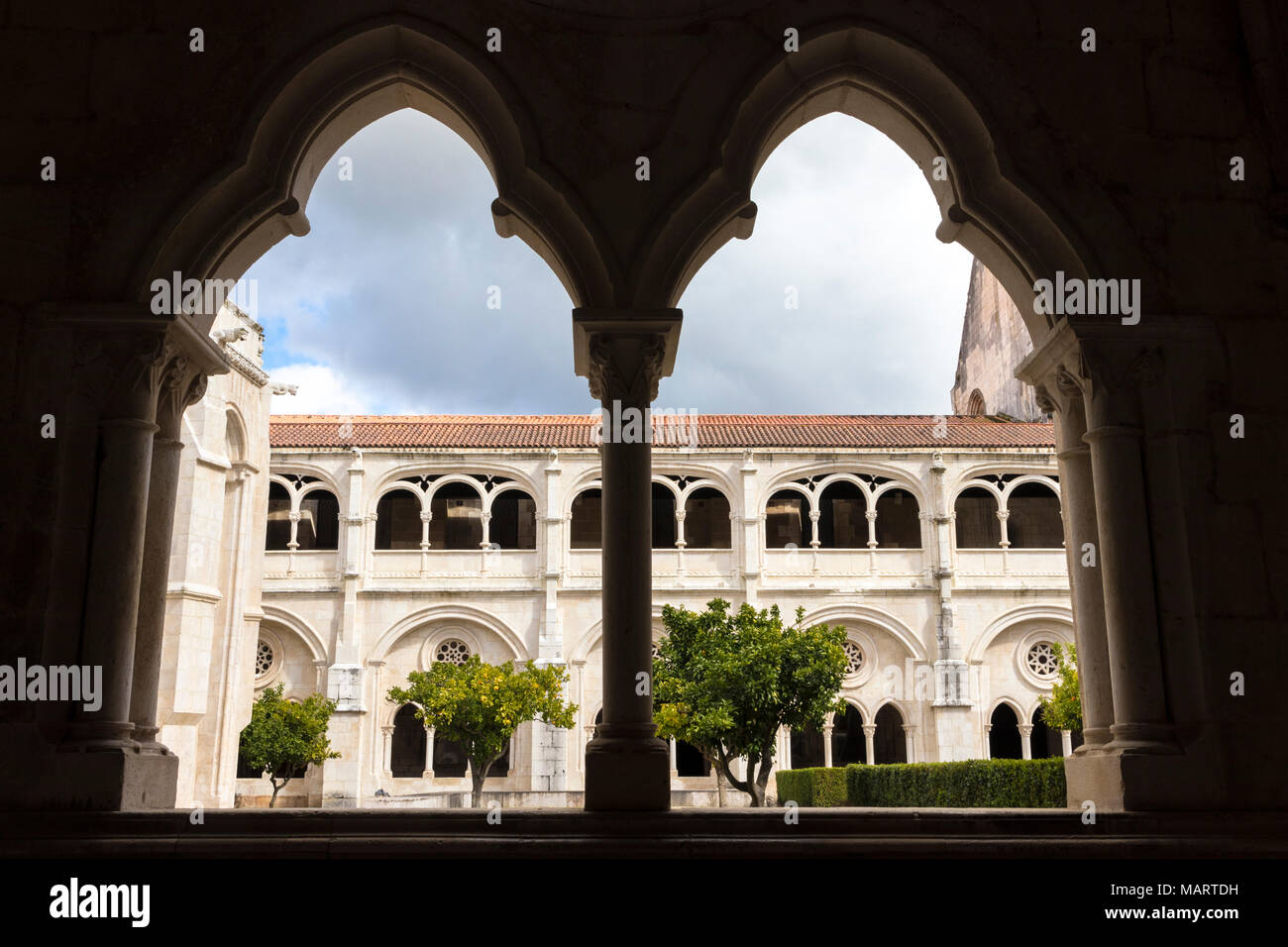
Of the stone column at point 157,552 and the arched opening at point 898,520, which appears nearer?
the stone column at point 157,552

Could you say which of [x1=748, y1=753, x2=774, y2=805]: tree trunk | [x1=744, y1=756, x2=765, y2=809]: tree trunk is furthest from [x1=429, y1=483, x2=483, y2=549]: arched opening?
[x1=748, y1=753, x2=774, y2=805]: tree trunk

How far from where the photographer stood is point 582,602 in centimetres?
2534

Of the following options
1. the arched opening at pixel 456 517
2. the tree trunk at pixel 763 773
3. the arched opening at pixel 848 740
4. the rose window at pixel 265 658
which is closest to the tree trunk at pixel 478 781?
the tree trunk at pixel 763 773

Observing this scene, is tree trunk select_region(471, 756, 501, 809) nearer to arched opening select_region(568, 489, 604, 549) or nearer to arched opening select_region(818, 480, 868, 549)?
arched opening select_region(568, 489, 604, 549)

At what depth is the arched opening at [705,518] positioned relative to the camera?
89.9 feet

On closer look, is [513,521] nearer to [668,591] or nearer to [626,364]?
[668,591]

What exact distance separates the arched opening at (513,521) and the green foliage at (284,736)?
6.45 meters

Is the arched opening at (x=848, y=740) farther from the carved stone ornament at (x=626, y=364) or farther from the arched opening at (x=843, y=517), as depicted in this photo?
the carved stone ornament at (x=626, y=364)

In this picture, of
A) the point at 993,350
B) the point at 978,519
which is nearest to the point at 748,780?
the point at 978,519

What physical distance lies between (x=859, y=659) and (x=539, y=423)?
9479 mm

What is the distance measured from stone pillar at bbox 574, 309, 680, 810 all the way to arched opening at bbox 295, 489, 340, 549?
78.8 ft

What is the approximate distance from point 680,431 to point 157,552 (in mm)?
22441

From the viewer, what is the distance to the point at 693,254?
12.4 ft
